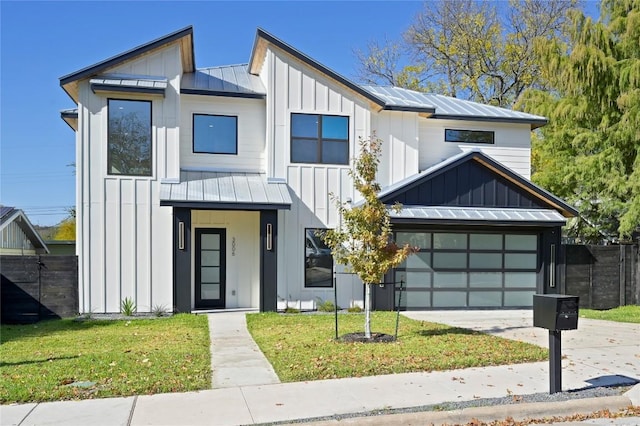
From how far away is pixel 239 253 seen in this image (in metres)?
15.5

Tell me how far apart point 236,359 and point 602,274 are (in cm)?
1214

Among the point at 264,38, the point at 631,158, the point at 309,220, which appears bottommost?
the point at 309,220

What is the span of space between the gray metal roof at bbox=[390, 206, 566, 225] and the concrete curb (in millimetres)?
8176

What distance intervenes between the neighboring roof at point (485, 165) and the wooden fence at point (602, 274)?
1.34 metres

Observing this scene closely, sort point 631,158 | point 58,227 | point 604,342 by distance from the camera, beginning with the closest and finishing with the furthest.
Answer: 1. point 604,342
2. point 631,158
3. point 58,227

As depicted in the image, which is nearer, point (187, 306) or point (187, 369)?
point (187, 369)

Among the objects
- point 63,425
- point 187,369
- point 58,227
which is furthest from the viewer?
point 58,227

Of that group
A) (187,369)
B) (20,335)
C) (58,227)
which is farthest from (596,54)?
(58,227)

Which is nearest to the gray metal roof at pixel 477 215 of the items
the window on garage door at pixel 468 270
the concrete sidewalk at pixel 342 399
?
the window on garage door at pixel 468 270

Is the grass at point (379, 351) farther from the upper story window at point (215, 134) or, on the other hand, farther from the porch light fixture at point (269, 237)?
the upper story window at point (215, 134)

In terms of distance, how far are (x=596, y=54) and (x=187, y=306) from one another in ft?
47.5

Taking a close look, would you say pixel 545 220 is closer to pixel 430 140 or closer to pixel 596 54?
pixel 430 140

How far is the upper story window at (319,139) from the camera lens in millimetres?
15289

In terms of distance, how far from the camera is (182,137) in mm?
15008
